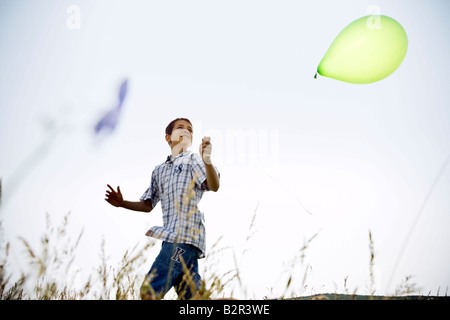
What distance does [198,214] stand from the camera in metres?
2.19

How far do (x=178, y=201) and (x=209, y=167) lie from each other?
352 mm

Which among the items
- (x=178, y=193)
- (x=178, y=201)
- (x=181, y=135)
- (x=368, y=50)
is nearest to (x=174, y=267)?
(x=178, y=201)

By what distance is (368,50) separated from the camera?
2.82 m

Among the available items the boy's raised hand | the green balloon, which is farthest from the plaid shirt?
the green balloon

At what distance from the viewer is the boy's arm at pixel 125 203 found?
2.43m

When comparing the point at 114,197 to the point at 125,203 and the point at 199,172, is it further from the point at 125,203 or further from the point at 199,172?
the point at 199,172

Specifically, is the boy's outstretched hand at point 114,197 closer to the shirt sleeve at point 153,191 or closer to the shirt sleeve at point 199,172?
the shirt sleeve at point 153,191

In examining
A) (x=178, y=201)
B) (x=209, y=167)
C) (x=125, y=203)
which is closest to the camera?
(x=178, y=201)

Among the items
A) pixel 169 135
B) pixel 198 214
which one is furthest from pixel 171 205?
pixel 169 135

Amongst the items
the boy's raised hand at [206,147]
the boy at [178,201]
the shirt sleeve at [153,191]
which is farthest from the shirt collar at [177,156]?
the boy's raised hand at [206,147]

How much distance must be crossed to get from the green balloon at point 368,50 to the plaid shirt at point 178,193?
1354mm

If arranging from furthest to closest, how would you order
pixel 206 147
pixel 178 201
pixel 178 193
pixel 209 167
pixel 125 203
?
pixel 125 203 < pixel 178 193 < pixel 209 167 < pixel 206 147 < pixel 178 201

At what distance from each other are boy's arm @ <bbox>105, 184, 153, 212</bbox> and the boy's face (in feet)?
1.39
